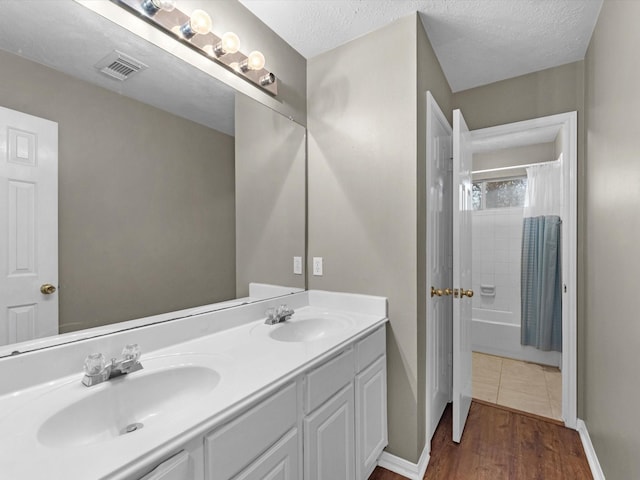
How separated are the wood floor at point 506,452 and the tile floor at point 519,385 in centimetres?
19

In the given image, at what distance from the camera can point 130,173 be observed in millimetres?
1151

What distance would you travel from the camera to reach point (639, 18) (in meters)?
1.12

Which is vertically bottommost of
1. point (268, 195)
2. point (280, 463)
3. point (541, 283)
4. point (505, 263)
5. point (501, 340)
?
point (501, 340)

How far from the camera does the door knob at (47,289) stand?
3.18 ft

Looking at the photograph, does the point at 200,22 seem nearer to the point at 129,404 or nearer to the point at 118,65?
the point at 118,65

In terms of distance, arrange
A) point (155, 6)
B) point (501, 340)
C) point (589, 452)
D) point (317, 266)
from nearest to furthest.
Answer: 1. point (155, 6)
2. point (589, 452)
3. point (317, 266)
4. point (501, 340)

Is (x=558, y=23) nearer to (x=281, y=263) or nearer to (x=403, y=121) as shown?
(x=403, y=121)

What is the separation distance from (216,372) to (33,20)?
122 centimetres

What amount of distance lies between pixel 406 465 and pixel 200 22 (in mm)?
2343

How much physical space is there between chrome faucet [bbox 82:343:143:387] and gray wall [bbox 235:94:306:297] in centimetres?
65

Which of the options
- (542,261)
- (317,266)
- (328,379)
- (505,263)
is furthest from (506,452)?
(505,263)

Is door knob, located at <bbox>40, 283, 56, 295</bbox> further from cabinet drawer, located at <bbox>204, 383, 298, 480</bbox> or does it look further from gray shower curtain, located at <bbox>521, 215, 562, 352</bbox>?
gray shower curtain, located at <bbox>521, 215, 562, 352</bbox>


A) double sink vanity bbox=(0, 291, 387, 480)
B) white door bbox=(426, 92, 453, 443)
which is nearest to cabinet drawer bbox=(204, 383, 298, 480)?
double sink vanity bbox=(0, 291, 387, 480)

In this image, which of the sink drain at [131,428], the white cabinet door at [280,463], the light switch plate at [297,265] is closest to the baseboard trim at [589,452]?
the white cabinet door at [280,463]
